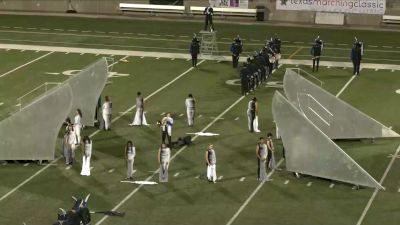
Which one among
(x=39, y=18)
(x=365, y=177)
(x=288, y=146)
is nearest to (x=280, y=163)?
(x=288, y=146)

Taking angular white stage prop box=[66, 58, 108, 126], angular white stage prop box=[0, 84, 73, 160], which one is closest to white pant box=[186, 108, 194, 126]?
angular white stage prop box=[66, 58, 108, 126]

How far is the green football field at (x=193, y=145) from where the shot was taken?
2791 centimetres

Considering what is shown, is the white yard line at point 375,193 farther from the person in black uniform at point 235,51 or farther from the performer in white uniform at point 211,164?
the person in black uniform at point 235,51

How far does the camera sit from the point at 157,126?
35906mm

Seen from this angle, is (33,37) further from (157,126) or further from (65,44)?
(157,126)

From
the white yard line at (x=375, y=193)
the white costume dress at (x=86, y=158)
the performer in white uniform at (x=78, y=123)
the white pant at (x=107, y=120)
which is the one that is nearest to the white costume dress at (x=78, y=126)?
the performer in white uniform at (x=78, y=123)

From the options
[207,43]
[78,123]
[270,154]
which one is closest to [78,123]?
[78,123]

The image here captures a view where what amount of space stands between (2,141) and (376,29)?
2862 centimetres

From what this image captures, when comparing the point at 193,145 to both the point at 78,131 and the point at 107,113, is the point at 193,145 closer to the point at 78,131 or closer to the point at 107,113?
the point at 107,113

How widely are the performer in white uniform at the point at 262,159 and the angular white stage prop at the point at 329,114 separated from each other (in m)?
4.01

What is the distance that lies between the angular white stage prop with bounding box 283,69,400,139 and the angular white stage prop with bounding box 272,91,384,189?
298cm

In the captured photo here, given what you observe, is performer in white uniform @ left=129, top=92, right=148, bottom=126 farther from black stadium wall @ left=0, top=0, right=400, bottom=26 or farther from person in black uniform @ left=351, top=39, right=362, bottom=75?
black stadium wall @ left=0, top=0, right=400, bottom=26

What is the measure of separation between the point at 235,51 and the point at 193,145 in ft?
37.5

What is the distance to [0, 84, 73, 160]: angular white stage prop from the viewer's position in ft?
103
